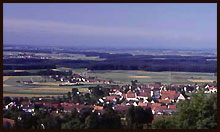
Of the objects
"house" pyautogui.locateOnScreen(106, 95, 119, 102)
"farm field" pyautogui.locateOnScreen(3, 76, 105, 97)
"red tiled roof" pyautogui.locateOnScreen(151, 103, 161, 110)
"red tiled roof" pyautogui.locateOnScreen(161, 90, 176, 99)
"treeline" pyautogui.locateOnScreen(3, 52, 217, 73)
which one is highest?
"treeline" pyautogui.locateOnScreen(3, 52, 217, 73)

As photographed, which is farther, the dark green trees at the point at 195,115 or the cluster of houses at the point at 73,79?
the cluster of houses at the point at 73,79

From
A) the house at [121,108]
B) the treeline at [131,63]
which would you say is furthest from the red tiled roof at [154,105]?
the treeline at [131,63]

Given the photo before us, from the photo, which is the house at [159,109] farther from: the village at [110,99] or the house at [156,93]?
the house at [156,93]

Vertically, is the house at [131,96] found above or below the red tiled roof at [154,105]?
above

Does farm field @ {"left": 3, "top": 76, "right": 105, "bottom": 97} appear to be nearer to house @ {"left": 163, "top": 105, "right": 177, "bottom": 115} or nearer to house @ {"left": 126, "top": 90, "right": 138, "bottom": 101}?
house @ {"left": 126, "top": 90, "right": 138, "bottom": 101}

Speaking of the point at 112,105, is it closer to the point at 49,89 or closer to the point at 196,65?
the point at 49,89

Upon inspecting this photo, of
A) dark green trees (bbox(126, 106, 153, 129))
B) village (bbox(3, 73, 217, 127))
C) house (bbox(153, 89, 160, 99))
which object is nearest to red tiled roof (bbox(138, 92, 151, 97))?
village (bbox(3, 73, 217, 127))
